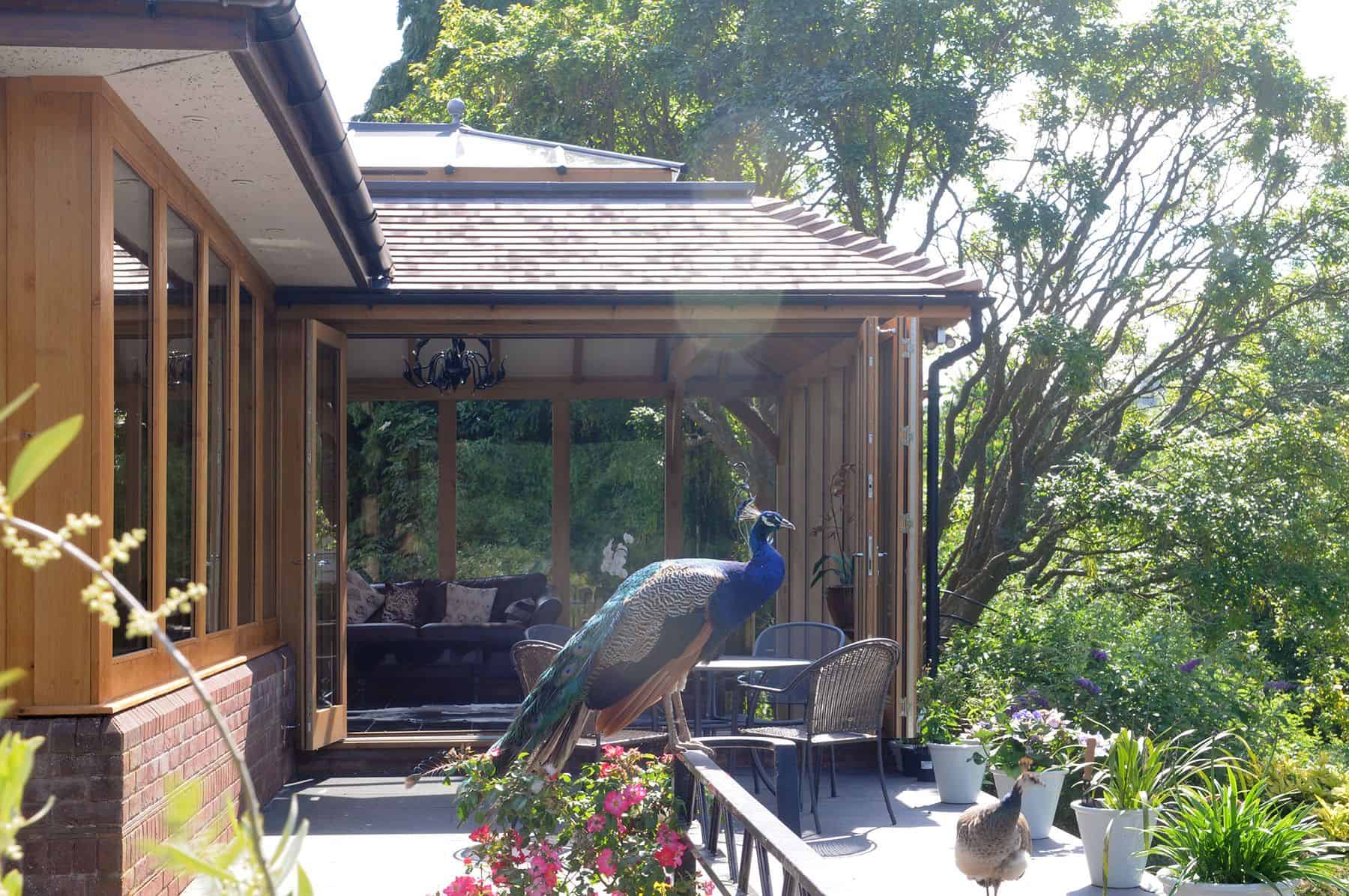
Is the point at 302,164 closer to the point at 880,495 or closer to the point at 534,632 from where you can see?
the point at 534,632

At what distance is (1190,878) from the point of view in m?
4.68

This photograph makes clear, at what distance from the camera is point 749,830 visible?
322 centimetres

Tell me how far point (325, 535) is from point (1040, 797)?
4.19 m

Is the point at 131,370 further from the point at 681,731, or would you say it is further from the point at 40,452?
the point at 40,452

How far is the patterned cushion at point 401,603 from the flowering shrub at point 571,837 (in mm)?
8958

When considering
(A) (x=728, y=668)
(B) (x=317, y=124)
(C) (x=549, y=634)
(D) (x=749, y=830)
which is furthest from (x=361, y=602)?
(D) (x=749, y=830)

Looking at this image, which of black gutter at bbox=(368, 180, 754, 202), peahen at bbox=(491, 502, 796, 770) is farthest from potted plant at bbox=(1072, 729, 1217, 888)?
black gutter at bbox=(368, 180, 754, 202)

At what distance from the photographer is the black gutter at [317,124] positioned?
12.8 ft

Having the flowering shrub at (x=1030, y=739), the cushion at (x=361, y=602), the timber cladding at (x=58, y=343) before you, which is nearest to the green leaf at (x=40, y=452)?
the timber cladding at (x=58, y=343)

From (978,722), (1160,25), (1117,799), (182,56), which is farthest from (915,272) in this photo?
(1160,25)

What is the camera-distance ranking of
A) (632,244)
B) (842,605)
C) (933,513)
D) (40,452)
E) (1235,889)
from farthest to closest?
1. (842,605)
2. (632,244)
3. (933,513)
4. (1235,889)
5. (40,452)

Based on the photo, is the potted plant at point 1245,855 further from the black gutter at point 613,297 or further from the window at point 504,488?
the window at point 504,488

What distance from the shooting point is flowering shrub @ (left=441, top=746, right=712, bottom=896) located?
3.78 m

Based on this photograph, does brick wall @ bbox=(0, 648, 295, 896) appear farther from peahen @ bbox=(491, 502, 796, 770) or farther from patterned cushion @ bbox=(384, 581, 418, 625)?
patterned cushion @ bbox=(384, 581, 418, 625)
